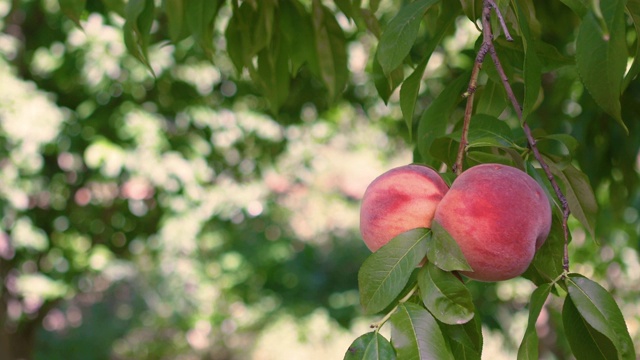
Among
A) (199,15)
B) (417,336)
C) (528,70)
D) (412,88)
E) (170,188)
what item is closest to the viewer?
(417,336)

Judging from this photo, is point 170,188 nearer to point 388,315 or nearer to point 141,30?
point 141,30

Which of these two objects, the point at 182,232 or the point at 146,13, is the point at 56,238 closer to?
the point at 182,232

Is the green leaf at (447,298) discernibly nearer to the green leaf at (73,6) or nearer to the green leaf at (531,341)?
the green leaf at (531,341)

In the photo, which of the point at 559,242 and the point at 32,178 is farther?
the point at 32,178

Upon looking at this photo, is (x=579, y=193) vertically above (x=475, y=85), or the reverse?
(x=475, y=85)

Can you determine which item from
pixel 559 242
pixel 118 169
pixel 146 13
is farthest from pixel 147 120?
pixel 559 242

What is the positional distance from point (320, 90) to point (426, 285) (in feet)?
7.58

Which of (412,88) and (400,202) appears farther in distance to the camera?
(412,88)

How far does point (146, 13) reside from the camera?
0.92 metres

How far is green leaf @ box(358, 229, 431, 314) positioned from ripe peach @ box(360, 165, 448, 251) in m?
0.04

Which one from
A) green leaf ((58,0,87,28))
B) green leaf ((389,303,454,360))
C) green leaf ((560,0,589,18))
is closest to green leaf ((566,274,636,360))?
green leaf ((389,303,454,360))

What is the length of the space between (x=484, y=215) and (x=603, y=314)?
0.36 ft

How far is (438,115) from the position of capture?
82cm

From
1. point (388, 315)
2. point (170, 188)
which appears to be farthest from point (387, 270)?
point (170, 188)
